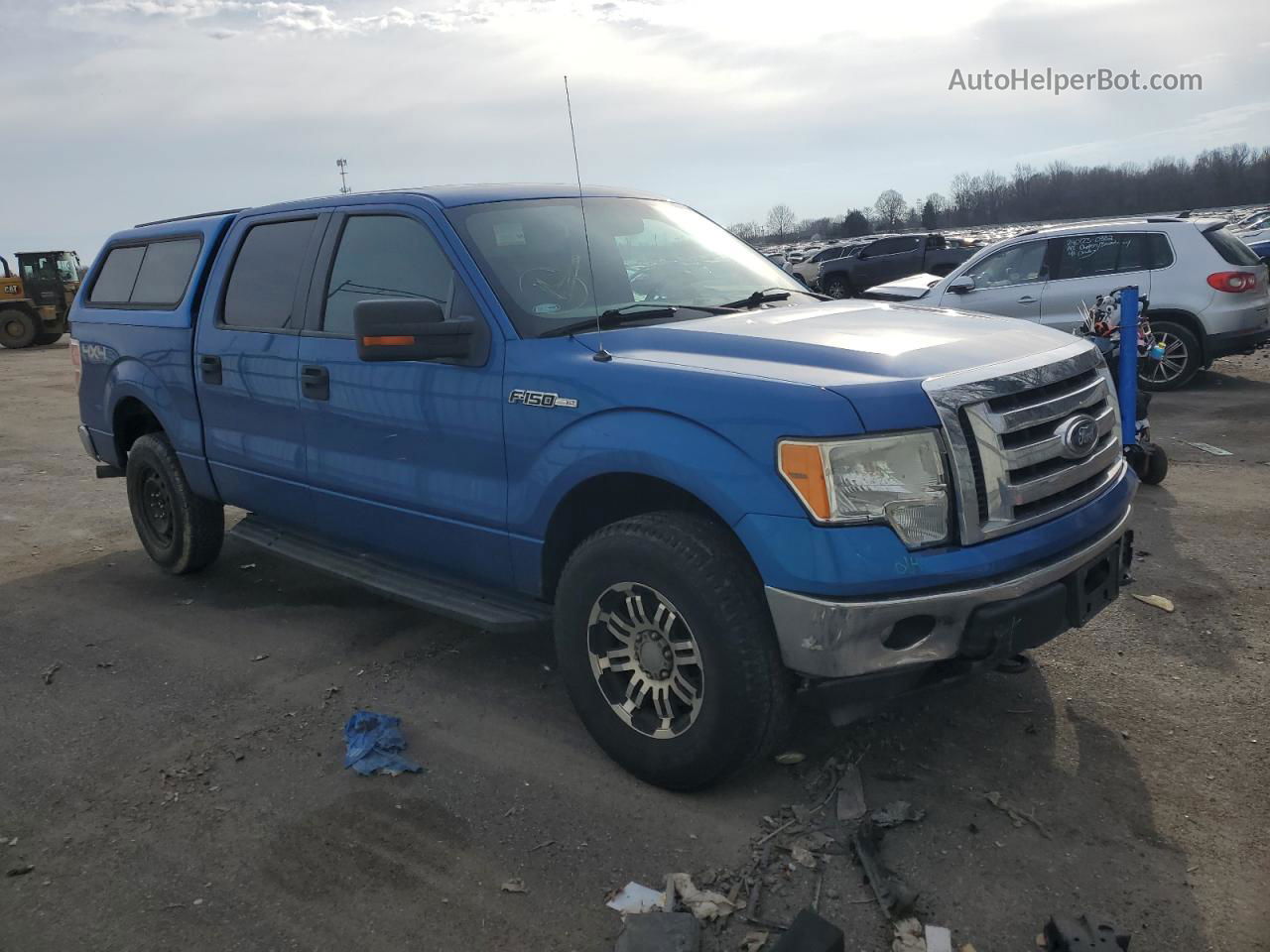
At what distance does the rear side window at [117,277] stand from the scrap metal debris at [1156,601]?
5586mm

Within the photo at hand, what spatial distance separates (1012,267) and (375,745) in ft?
31.4

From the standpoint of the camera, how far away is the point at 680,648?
318 centimetres

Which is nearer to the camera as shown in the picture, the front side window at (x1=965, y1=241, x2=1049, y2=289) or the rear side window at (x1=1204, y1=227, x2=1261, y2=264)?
the rear side window at (x1=1204, y1=227, x2=1261, y2=264)

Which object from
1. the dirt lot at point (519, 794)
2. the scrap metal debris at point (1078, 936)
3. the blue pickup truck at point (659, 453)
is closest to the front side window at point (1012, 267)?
the dirt lot at point (519, 794)

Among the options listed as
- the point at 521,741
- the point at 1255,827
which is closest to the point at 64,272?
the point at 521,741

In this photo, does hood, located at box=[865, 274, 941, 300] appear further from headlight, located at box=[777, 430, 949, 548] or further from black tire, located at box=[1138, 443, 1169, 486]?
headlight, located at box=[777, 430, 949, 548]

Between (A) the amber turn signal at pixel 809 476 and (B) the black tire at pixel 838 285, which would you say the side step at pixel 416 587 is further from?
(B) the black tire at pixel 838 285

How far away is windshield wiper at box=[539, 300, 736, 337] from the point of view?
3.68m

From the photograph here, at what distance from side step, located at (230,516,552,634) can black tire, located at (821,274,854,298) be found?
23963 mm

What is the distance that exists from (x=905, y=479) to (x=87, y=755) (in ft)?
10.3

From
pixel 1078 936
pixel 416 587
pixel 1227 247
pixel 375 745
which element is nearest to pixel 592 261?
pixel 416 587

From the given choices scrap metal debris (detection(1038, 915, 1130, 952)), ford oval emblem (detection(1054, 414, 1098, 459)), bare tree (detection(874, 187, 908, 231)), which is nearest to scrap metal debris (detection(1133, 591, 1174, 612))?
ford oval emblem (detection(1054, 414, 1098, 459))

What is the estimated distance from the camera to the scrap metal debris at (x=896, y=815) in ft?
10.2

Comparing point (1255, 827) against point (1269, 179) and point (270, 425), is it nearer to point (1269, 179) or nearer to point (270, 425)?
point (270, 425)
